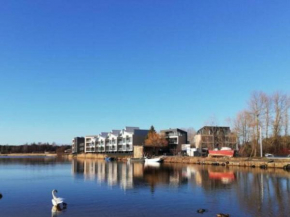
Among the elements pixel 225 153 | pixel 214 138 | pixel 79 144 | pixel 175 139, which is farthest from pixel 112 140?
pixel 225 153

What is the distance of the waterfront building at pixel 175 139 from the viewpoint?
108750mm

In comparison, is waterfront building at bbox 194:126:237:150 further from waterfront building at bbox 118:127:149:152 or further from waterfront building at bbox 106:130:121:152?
waterfront building at bbox 106:130:121:152

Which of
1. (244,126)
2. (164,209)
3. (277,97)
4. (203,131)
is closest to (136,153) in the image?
(203,131)

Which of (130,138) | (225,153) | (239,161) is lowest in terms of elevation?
(239,161)

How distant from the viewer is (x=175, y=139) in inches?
4348

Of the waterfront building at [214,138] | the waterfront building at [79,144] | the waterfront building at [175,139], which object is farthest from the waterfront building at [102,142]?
the waterfront building at [214,138]

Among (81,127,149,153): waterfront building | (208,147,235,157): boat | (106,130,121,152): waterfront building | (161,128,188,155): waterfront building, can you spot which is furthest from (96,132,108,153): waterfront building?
(208,147,235,157): boat

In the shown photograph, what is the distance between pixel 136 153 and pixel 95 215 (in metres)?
85.7

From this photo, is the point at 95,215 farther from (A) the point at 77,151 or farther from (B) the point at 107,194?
(A) the point at 77,151

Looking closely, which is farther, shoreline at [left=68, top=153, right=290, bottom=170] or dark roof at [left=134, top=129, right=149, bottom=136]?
dark roof at [left=134, top=129, right=149, bottom=136]

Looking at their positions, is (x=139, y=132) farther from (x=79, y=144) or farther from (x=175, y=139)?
(x=79, y=144)

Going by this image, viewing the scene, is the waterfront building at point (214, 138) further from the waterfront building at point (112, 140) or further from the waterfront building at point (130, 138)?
the waterfront building at point (112, 140)

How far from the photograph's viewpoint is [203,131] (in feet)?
Result: 331

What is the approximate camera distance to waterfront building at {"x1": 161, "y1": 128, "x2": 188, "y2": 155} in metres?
109
